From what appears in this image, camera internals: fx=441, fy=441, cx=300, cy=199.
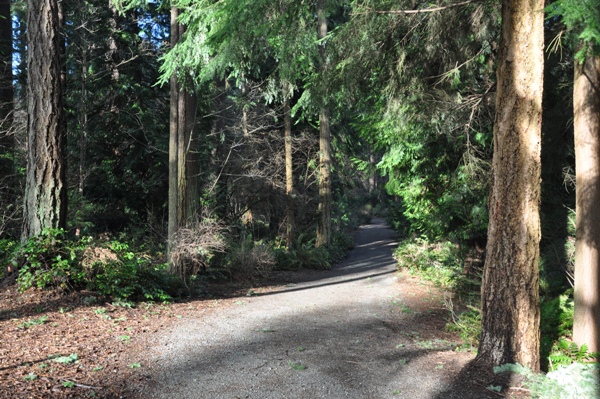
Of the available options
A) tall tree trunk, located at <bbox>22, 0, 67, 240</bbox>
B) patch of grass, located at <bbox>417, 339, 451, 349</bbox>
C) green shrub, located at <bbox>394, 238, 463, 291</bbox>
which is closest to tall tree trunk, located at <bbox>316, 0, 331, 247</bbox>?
green shrub, located at <bbox>394, 238, 463, 291</bbox>

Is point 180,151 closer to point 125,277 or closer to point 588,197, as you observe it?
point 125,277

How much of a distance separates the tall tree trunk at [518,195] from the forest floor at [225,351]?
614mm

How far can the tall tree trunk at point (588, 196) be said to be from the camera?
6816 mm

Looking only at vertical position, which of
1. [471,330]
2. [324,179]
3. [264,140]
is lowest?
[471,330]

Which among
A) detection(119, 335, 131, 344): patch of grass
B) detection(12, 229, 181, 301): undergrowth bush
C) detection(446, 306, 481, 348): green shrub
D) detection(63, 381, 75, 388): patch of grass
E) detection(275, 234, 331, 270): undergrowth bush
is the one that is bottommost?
detection(275, 234, 331, 270): undergrowth bush

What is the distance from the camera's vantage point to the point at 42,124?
25.6 ft

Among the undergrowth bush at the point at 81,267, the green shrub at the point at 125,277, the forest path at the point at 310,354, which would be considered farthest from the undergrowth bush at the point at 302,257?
the undergrowth bush at the point at 81,267

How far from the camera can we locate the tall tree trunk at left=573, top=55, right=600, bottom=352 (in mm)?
6816

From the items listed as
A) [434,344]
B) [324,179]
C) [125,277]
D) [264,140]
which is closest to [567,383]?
[434,344]

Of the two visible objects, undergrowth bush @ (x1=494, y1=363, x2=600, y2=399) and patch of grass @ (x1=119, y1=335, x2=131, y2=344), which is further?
patch of grass @ (x1=119, y1=335, x2=131, y2=344)

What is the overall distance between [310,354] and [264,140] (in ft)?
41.3

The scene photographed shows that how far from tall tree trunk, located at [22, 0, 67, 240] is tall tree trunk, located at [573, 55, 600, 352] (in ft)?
28.9

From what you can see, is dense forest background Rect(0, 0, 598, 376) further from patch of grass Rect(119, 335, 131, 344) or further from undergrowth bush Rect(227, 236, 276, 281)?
patch of grass Rect(119, 335, 131, 344)

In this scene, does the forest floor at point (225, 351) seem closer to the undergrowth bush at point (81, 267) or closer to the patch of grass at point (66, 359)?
the patch of grass at point (66, 359)
